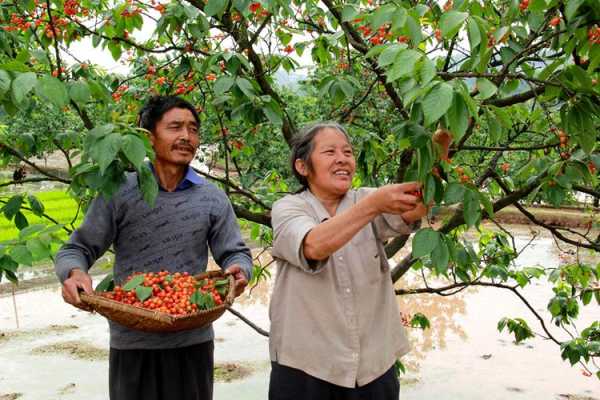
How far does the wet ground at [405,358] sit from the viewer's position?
5465 mm

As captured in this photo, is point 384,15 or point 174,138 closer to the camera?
point 384,15

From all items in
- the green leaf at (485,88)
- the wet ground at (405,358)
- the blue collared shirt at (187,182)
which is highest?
the green leaf at (485,88)

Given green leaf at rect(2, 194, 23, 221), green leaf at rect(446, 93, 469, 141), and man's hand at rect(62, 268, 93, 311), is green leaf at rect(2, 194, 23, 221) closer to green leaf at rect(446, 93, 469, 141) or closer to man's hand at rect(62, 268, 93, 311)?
man's hand at rect(62, 268, 93, 311)

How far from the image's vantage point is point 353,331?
6.27ft

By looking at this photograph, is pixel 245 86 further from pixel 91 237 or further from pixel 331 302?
pixel 331 302

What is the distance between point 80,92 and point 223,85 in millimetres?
561

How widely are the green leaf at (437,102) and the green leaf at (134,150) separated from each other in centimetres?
79

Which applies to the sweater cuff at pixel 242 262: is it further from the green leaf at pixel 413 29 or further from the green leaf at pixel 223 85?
the green leaf at pixel 413 29

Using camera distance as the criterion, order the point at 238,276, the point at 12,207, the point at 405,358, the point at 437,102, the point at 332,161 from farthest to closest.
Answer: the point at 405,358 < the point at 12,207 < the point at 238,276 < the point at 332,161 < the point at 437,102

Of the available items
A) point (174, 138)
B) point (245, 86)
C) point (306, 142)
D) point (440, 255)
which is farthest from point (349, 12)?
point (440, 255)

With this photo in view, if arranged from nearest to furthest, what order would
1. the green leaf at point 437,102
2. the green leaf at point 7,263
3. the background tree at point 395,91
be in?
1. the green leaf at point 437,102
2. the background tree at point 395,91
3. the green leaf at point 7,263

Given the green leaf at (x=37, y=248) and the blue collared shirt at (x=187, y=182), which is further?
the blue collared shirt at (x=187, y=182)

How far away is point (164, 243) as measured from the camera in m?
2.24

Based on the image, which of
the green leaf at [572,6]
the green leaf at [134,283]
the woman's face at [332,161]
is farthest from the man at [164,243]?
the green leaf at [572,6]
